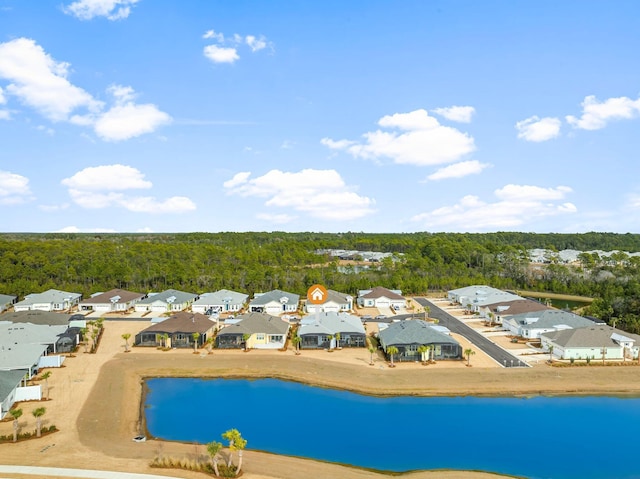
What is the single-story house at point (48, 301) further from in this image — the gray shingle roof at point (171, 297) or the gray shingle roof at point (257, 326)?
the gray shingle roof at point (257, 326)

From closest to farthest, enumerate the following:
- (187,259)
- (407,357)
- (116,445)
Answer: (116,445), (407,357), (187,259)

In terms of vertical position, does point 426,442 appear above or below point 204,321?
below

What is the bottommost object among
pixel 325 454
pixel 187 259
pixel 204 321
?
pixel 325 454

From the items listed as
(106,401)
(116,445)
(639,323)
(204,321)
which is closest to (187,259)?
(204,321)

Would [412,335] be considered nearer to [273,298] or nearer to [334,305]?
[334,305]

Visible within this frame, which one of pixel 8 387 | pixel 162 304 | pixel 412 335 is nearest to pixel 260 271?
pixel 162 304

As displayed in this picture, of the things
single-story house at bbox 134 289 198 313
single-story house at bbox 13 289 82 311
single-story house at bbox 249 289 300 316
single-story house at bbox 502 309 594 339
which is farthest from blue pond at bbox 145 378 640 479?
single-story house at bbox 13 289 82 311

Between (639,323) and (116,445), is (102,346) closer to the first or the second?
(116,445)
